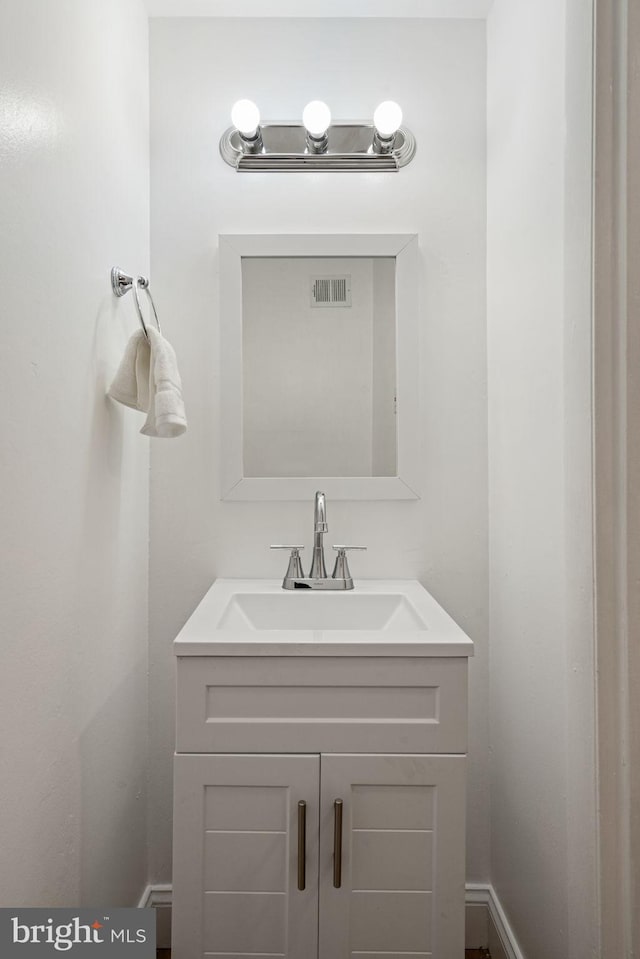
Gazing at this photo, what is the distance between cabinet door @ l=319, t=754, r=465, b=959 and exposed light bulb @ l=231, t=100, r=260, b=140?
1.44 m

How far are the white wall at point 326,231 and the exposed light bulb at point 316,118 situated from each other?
12cm

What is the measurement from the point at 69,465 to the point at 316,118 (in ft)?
3.43

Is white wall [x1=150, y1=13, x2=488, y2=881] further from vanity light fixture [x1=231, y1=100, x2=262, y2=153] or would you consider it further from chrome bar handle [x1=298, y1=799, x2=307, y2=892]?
chrome bar handle [x1=298, y1=799, x2=307, y2=892]

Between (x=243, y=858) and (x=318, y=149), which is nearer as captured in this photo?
(x=243, y=858)

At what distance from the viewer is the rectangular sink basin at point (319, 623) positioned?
44.5 inches

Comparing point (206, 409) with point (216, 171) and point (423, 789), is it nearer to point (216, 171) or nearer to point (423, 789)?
point (216, 171)

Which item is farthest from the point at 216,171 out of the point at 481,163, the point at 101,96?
the point at 481,163

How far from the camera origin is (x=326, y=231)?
166 centimetres

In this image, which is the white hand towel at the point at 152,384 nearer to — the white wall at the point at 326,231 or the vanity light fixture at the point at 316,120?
the white wall at the point at 326,231

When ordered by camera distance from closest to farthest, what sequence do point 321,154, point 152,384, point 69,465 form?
point 69,465, point 152,384, point 321,154

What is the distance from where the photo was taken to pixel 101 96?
4.21 ft

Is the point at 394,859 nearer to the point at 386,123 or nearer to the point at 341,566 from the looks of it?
the point at 341,566

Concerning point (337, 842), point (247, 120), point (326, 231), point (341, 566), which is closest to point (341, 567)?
point (341, 566)

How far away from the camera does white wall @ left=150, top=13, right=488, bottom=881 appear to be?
5.44ft
